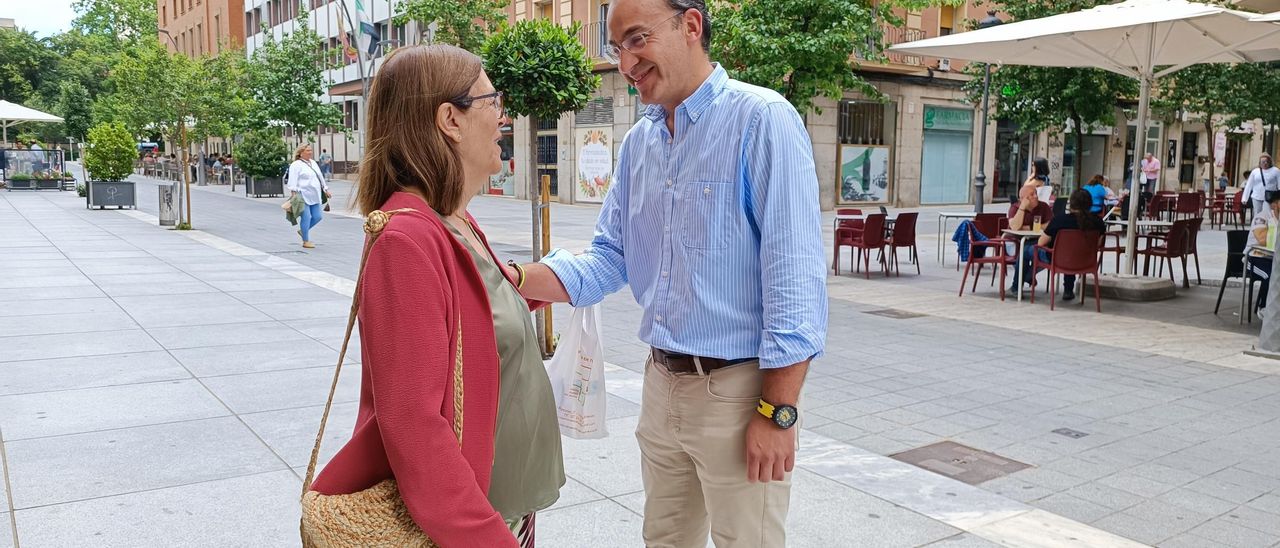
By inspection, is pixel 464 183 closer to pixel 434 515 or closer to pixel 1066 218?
pixel 434 515

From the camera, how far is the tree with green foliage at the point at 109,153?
80.0 feet

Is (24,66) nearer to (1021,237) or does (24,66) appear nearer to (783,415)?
(1021,237)

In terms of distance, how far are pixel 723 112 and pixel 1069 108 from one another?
1781 cm

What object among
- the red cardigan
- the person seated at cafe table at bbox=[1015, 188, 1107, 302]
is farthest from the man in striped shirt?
the person seated at cafe table at bbox=[1015, 188, 1107, 302]

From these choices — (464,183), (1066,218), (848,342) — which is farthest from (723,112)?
(1066,218)

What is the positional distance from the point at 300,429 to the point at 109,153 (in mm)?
23147

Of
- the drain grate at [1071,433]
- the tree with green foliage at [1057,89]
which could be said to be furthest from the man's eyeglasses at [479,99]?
the tree with green foliage at [1057,89]

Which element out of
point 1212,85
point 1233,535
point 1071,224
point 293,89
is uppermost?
point 293,89

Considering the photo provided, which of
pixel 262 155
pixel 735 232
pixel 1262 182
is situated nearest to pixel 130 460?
pixel 735 232

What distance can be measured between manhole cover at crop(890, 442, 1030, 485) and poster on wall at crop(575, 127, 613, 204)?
24.8m

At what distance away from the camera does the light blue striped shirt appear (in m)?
2.11

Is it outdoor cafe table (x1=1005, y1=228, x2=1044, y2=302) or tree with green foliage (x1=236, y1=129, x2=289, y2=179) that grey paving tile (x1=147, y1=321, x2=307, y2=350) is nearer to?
outdoor cafe table (x1=1005, y1=228, x2=1044, y2=302)

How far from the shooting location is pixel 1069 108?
17984 millimetres

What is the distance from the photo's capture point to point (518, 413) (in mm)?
1938
